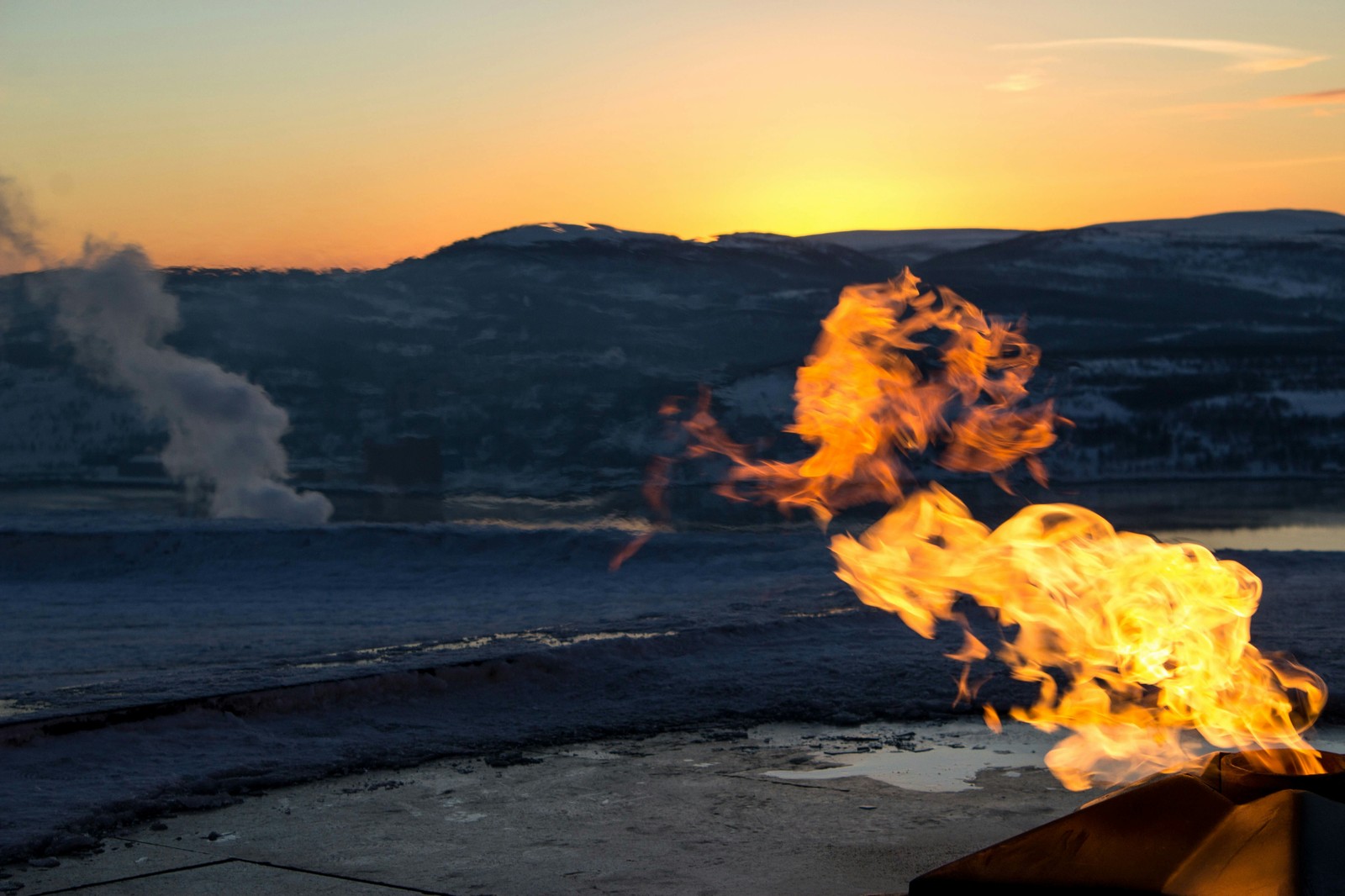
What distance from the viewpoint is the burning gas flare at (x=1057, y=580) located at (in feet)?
16.1

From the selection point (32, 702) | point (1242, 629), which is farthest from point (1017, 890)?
point (32, 702)

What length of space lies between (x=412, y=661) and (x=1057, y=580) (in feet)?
20.5

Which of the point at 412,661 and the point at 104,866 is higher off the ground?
the point at 104,866

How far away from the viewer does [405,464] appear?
67.6m

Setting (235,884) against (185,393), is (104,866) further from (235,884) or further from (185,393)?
(185,393)

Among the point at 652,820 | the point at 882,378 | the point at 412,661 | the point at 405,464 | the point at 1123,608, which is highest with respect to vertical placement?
the point at 882,378

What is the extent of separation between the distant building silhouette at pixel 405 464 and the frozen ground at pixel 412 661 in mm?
44369

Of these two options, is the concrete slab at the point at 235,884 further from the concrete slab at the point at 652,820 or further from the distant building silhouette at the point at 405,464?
the distant building silhouette at the point at 405,464

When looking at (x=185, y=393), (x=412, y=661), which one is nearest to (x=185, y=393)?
(x=185, y=393)

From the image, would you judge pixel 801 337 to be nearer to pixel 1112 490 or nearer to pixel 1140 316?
pixel 1140 316

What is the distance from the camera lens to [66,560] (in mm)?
21172

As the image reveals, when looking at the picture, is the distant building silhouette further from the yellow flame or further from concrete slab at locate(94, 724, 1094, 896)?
the yellow flame

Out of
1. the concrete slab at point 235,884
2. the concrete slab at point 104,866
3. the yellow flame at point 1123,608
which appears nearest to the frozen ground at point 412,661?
the concrete slab at point 104,866

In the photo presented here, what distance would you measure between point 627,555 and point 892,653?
9.40 metres
